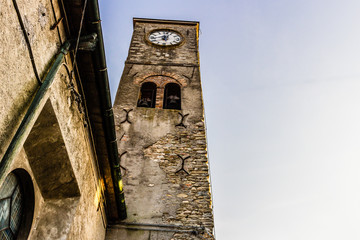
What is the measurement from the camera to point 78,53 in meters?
3.55

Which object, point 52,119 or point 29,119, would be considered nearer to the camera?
point 29,119

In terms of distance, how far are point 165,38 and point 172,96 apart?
459 centimetres

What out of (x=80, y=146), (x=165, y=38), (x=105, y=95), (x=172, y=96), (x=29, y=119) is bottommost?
(x=29, y=119)

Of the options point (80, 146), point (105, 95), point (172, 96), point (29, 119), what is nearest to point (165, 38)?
point (172, 96)

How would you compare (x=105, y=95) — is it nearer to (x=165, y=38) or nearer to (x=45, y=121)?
(x=45, y=121)

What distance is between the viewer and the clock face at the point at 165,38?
13133 mm

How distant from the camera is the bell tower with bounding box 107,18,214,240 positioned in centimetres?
631

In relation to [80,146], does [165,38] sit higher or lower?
higher

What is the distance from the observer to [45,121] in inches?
128

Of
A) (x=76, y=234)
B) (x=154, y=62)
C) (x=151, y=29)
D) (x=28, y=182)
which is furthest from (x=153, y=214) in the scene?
(x=151, y=29)

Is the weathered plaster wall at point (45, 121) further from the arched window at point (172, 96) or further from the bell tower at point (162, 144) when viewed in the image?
the arched window at point (172, 96)

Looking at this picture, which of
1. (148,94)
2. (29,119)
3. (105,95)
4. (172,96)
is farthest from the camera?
(148,94)

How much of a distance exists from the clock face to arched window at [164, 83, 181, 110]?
2.84 meters

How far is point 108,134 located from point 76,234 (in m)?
1.35
